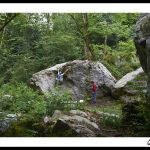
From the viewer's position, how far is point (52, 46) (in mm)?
13938

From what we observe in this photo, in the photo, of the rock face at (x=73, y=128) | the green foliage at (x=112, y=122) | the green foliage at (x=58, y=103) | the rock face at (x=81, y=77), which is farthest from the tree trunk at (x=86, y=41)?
the rock face at (x=73, y=128)

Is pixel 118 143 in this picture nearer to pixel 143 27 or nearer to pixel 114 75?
pixel 143 27

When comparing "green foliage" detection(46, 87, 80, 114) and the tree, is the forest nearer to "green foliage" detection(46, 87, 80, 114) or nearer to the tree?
the tree

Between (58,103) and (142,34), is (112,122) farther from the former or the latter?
(142,34)

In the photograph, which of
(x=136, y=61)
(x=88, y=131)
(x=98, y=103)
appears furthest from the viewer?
(x=136, y=61)

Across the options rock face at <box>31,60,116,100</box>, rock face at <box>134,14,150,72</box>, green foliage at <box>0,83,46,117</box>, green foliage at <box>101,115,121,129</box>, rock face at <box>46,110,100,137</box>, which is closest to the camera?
rock face at <box>46,110,100,137</box>

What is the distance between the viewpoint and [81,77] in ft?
43.9

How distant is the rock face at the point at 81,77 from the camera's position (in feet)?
43.1

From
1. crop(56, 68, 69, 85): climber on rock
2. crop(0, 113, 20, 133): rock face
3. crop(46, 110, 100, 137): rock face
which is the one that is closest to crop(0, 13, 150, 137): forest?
crop(56, 68, 69, 85): climber on rock

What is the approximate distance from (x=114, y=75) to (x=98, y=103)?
2.28 meters

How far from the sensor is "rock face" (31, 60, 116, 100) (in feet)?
43.1

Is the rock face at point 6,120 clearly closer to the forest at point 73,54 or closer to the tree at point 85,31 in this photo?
the forest at point 73,54
